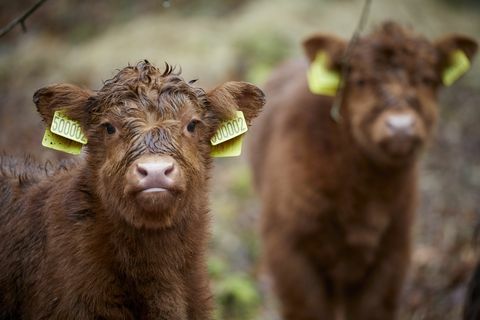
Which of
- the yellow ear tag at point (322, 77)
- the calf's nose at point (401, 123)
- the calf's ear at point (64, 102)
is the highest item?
the yellow ear tag at point (322, 77)

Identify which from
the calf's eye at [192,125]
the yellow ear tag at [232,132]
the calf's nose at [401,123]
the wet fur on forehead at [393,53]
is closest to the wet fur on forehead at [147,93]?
the calf's eye at [192,125]

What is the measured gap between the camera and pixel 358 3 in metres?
15.1

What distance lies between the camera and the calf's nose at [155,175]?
160 inches

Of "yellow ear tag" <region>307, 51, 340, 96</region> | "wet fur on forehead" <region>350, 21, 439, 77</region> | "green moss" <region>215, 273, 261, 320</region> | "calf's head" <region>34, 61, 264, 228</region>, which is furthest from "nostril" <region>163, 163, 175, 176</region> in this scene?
"green moss" <region>215, 273, 261, 320</region>

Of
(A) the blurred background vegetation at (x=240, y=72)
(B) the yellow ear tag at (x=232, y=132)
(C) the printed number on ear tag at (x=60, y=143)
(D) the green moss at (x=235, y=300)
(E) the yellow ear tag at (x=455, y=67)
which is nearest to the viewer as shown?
(C) the printed number on ear tag at (x=60, y=143)

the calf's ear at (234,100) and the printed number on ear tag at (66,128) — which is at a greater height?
the calf's ear at (234,100)

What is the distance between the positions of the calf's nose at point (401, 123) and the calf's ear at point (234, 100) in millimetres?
2281

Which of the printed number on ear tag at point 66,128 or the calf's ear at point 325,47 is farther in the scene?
the calf's ear at point 325,47

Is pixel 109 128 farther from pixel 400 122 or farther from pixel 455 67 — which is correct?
pixel 455 67

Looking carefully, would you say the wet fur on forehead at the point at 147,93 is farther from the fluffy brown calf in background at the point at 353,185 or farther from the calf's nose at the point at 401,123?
the fluffy brown calf in background at the point at 353,185

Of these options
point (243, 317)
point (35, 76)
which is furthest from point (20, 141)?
point (243, 317)

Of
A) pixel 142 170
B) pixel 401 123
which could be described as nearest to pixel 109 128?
pixel 142 170

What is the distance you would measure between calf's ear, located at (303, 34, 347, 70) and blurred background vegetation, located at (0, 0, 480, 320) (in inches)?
110

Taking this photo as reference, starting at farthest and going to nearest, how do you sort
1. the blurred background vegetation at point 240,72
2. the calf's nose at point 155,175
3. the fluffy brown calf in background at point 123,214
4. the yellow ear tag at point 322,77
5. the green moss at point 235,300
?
the blurred background vegetation at point 240,72 → the green moss at point 235,300 → the yellow ear tag at point 322,77 → the fluffy brown calf in background at point 123,214 → the calf's nose at point 155,175
